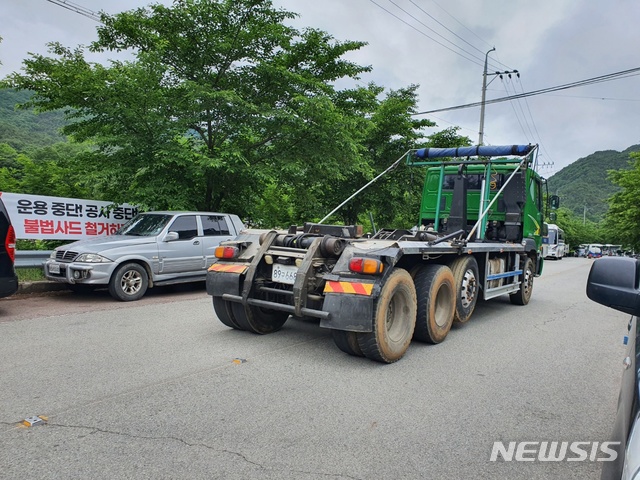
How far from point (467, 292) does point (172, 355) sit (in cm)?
416

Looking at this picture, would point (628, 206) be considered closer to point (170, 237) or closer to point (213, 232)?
point (213, 232)

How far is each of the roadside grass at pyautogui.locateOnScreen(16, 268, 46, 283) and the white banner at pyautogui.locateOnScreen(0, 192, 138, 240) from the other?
0.81 meters

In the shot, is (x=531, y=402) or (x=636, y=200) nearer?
(x=531, y=402)

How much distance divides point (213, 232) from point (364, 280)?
19.7ft

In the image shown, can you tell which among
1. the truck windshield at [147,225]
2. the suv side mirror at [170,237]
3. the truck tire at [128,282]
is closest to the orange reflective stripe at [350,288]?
the truck tire at [128,282]

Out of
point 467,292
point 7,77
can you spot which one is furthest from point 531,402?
point 7,77

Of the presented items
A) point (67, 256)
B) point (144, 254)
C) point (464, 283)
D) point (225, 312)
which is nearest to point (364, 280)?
point (225, 312)

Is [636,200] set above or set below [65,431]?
above

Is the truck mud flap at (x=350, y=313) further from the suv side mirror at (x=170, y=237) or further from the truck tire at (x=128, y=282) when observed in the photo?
the suv side mirror at (x=170, y=237)

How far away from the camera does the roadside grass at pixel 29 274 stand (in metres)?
8.81

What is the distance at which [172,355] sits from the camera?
15.4 feet

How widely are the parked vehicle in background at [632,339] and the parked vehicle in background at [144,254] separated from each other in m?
7.58

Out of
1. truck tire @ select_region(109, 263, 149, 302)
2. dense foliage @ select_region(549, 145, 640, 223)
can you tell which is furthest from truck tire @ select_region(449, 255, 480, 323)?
dense foliage @ select_region(549, 145, 640, 223)

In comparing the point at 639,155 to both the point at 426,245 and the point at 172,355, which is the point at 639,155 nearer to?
the point at 426,245
